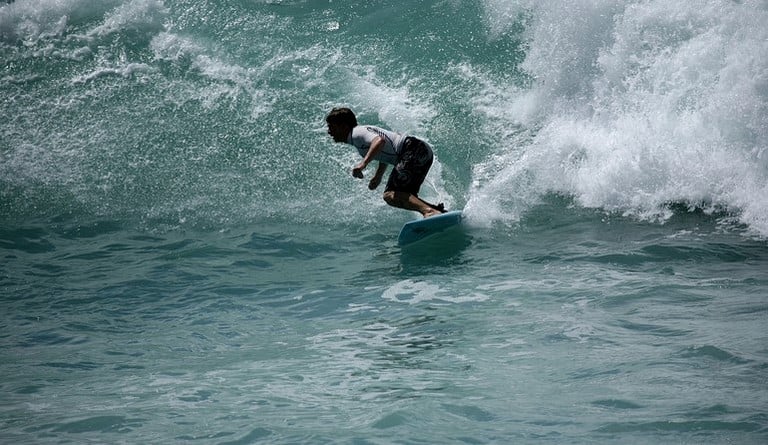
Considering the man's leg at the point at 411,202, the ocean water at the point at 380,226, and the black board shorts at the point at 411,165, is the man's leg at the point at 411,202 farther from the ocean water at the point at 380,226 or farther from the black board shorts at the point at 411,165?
the ocean water at the point at 380,226

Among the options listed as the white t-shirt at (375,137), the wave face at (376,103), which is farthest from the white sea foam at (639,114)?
the white t-shirt at (375,137)

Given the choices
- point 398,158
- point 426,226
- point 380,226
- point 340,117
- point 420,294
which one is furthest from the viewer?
point 380,226

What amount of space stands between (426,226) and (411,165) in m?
0.62

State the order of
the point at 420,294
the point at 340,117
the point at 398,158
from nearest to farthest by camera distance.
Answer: the point at 420,294, the point at 340,117, the point at 398,158

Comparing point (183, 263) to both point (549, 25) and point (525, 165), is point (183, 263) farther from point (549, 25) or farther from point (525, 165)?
point (549, 25)

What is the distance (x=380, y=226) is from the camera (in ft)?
31.5

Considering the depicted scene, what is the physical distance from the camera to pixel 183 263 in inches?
339

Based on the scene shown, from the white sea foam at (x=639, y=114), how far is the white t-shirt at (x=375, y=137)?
3.76 feet

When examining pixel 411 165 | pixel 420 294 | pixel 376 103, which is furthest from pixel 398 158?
pixel 376 103

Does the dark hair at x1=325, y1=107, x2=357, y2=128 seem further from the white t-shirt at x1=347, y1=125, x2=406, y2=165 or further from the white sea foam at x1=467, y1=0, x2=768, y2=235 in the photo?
the white sea foam at x1=467, y1=0, x2=768, y2=235

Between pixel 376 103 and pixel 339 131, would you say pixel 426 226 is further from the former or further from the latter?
pixel 376 103

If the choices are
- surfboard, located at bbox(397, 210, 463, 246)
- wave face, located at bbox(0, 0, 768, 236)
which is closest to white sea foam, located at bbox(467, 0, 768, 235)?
wave face, located at bbox(0, 0, 768, 236)

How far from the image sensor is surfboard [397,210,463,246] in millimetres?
8508

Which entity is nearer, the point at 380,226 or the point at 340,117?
the point at 340,117
